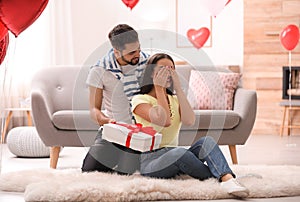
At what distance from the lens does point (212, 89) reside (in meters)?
5.50

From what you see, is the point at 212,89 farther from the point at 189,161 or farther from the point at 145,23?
the point at 145,23

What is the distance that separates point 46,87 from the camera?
5168 mm

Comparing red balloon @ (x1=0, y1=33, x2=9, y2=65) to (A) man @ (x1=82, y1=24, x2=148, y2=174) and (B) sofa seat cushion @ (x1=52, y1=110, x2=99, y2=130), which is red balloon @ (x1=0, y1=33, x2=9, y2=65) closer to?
(A) man @ (x1=82, y1=24, x2=148, y2=174)

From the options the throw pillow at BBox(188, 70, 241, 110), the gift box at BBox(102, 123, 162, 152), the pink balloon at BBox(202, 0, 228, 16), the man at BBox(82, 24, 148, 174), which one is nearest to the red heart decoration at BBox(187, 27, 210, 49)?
the pink balloon at BBox(202, 0, 228, 16)

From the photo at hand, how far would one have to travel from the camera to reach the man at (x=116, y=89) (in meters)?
3.85

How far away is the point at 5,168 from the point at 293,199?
2.22 m

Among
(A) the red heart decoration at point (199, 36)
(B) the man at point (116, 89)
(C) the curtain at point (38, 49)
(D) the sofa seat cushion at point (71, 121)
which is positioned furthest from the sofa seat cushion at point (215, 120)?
(C) the curtain at point (38, 49)

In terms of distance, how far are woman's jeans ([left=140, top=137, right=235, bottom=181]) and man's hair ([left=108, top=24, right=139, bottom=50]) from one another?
2.11ft

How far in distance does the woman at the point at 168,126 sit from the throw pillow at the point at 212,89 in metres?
1.51

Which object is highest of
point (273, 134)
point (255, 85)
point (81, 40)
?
point (81, 40)

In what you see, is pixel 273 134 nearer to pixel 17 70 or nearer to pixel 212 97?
pixel 212 97

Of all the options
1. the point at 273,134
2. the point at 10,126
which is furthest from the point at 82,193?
the point at 273,134

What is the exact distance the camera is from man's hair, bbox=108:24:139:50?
150 inches

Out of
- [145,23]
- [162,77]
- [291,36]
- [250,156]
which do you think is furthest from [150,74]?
[145,23]
